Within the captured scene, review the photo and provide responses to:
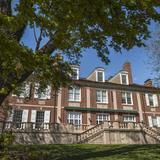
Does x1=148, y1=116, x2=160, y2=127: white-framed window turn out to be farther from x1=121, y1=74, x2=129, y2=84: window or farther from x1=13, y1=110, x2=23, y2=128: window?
x1=13, y1=110, x2=23, y2=128: window

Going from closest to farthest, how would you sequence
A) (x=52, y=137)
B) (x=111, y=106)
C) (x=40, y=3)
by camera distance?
(x=40, y=3) → (x=52, y=137) → (x=111, y=106)

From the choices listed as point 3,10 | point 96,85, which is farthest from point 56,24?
point 96,85

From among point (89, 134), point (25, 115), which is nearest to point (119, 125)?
point (89, 134)

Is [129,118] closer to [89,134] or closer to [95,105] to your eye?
[95,105]

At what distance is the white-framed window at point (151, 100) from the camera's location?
115 ft

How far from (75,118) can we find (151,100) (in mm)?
12707

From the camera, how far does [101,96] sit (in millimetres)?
32875

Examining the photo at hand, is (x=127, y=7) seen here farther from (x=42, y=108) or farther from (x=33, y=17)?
(x=42, y=108)

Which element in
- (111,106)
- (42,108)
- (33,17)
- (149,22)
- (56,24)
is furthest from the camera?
(111,106)

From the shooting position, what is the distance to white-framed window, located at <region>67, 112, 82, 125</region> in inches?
1187

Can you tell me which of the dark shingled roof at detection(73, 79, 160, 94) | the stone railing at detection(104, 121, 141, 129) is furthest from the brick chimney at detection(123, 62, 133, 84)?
the stone railing at detection(104, 121, 141, 129)

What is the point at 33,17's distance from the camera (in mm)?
6266

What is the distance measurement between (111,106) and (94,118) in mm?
3252

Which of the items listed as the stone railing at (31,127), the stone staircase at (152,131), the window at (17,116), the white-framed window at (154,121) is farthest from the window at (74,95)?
the white-framed window at (154,121)
